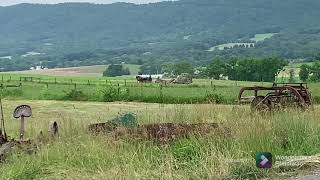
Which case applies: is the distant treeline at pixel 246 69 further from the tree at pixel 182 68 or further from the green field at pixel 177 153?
the green field at pixel 177 153

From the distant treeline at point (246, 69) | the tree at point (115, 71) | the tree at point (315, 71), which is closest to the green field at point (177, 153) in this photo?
the tree at point (315, 71)

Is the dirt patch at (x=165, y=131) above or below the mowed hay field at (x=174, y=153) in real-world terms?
above

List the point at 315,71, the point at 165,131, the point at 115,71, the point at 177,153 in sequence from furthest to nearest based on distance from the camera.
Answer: the point at 115,71, the point at 315,71, the point at 165,131, the point at 177,153

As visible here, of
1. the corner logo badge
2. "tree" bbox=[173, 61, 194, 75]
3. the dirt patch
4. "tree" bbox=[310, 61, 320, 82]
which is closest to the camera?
the corner logo badge

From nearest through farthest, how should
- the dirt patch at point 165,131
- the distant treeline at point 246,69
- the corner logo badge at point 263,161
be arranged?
the corner logo badge at point 263,161, the dirt patch at point 165,131, the distant treeline at point 246,69

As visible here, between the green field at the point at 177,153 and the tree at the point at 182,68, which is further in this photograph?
the tree at the point at 182,68

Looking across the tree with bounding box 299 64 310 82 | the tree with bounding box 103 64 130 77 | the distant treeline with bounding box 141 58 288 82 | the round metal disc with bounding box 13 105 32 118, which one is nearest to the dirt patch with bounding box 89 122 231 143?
the round metal disc with bounding box 13 105 32 118

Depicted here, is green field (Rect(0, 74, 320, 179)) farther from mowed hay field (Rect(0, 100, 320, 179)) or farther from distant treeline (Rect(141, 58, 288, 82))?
distant treeline (Rect(141, 58, 288, 82))

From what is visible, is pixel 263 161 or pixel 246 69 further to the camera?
pixel 246 69

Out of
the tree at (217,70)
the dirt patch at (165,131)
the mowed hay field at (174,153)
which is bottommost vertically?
the mowed hay field at (174,153)

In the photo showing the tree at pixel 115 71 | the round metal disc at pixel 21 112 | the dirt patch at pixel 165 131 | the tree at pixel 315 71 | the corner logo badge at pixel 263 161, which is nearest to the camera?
the corner logo badge at pixel 263 161

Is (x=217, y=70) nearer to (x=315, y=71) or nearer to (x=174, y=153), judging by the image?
(x=315, y=71)

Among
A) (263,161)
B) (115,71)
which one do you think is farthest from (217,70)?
(263,161)

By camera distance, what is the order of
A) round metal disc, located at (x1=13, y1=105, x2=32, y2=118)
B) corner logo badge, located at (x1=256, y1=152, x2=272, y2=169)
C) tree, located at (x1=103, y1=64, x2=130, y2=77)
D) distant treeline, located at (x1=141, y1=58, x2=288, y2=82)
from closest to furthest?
corner logo badge, located at (x1=256, y1=152, x2=272, y2=169) < round metal disc, located at (x1=13, y1=105, x2=32, y2=118) < distant treeline, located at (x1=141, y1=58, x2=288, y2=82) < tree, located at (x1=103, y1=64, x2=130, y2=77)
